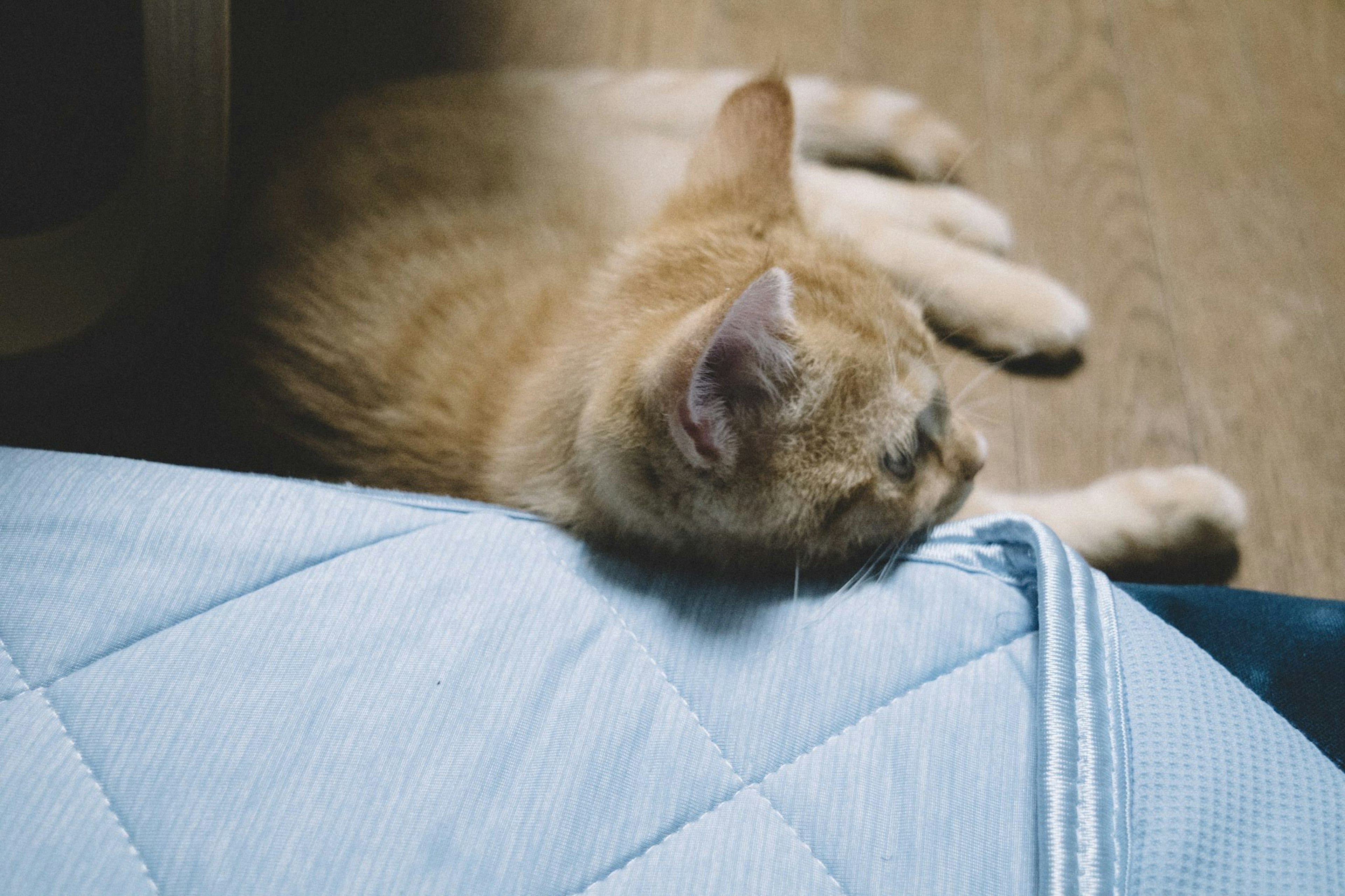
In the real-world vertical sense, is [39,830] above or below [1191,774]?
below

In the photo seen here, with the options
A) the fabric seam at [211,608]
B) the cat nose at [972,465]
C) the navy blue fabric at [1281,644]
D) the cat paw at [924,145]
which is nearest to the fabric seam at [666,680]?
the fabric seam at [211,608]

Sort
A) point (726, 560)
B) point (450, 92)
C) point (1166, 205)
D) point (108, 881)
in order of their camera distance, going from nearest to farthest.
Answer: point (108, 881)
point (726, 560)
point (450, 92)
point (1166, 205)

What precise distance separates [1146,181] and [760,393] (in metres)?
1.18

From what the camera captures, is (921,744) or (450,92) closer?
(921,744)

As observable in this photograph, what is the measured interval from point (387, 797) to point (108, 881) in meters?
0.20

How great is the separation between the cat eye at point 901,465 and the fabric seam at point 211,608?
453 mm

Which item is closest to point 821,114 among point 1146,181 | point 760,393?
point 1146,181

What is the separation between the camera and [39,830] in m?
0.62

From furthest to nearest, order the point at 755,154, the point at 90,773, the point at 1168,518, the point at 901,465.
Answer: the point at 1168,518 < the point at 755,154 < the point at 901,465 < the point at 90,773

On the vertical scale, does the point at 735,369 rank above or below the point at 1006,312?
above

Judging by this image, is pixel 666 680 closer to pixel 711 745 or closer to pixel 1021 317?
pixel 711 745

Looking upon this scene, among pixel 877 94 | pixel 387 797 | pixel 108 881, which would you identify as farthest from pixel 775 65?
pixel 108 881

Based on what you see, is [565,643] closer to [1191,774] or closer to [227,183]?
[1191,774]

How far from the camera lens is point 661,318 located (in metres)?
0.85
